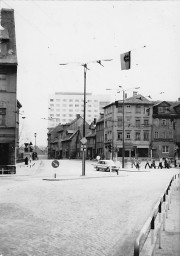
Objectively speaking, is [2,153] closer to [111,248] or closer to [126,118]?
[111,248]

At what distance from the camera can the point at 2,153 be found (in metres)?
35.0

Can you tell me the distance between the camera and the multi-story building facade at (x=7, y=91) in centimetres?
3497

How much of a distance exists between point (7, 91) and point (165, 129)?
2043 inches

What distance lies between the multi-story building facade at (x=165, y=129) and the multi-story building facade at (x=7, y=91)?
162 feet

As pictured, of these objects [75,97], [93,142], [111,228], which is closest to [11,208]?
[111,228]

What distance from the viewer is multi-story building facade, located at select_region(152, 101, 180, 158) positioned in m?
81.0

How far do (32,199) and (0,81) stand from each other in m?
21.3

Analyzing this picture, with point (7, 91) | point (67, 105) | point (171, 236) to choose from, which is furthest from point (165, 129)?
point (67, 105)

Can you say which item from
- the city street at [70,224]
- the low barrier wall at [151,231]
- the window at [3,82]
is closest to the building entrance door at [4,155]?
the window at [3,82]

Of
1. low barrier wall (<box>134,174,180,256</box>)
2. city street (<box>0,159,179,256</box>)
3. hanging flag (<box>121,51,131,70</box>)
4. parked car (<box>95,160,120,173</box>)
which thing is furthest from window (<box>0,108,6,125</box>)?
low barrier wall (<box>134,174,180,256</box>)

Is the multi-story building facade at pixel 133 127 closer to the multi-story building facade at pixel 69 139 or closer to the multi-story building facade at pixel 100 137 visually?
the multi-story building facade at pixel 100 137

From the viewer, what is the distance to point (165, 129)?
82250mm

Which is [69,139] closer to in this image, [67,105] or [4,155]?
[67,105]

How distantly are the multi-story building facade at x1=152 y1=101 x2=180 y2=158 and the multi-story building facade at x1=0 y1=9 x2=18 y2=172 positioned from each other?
162 feet
